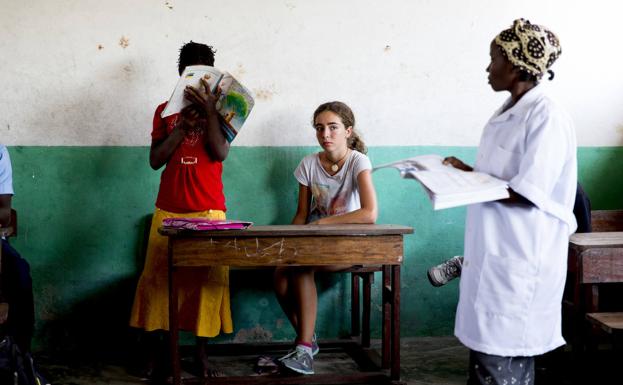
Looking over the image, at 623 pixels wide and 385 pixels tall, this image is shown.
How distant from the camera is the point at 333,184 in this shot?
3.51 m

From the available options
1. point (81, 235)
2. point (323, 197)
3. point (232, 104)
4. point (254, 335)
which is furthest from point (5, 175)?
point (254, 335)

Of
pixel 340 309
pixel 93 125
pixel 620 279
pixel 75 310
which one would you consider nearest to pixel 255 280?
pixel 340 309

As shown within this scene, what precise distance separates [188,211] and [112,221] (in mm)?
749

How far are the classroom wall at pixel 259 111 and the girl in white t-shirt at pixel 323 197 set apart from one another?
273 millimetres

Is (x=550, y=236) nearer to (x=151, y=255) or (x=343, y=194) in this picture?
(x=343, y=194)

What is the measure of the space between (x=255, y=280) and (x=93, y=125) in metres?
1.30

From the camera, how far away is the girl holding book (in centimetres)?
322

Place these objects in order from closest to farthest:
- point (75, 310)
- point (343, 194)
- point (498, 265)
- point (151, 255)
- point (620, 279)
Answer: point (498, 265) → point (620, 279) → point (151, 255) → point (343, 194) → point (75, 310)

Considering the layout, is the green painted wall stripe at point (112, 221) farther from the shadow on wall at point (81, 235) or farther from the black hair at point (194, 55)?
the black hair at point (194, 55)

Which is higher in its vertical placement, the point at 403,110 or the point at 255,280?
the point at 403,110

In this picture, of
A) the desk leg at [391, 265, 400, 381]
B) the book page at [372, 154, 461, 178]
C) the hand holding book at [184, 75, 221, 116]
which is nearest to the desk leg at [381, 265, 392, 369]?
the desk leg at [391, 265, 400, 381]

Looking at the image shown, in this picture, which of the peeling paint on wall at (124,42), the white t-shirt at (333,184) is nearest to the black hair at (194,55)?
the peeling paint on wall at (124,42)

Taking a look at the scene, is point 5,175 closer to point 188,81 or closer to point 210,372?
point 188,81

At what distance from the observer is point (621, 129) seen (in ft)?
13.4
